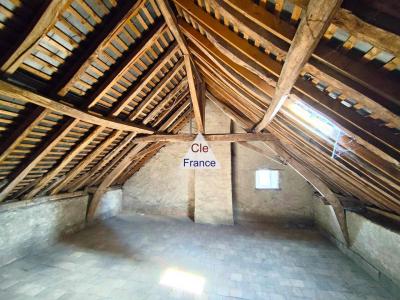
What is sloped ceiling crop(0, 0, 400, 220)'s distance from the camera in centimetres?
122

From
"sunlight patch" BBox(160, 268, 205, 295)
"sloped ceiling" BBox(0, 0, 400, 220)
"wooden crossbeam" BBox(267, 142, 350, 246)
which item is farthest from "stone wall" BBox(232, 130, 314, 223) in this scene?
"sunlight patch" BBox(160, 268, 205, 295)

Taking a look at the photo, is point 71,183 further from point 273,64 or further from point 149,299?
point 273,64

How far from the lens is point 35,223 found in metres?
4.25

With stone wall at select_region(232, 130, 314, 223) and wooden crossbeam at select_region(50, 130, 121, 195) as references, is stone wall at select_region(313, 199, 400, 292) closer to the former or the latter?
stone wall at select_region(232, 130, 314, 223)

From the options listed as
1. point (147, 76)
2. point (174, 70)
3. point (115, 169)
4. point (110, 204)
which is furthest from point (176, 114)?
point (110, 204)

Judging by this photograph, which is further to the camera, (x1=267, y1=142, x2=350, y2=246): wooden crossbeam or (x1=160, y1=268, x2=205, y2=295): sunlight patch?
(x1=267, y1=142, x2=350, y2=246): wooden crossbeam

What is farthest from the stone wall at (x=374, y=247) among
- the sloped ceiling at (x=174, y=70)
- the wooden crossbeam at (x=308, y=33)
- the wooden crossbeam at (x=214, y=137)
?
the wooden crossbeam at (x=308, y=33)

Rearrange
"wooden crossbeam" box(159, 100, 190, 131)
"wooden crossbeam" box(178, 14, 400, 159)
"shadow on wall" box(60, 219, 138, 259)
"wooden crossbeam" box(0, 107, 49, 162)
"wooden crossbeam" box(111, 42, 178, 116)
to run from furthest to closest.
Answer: "wooden crossbeam" box(159, 100, 190, 131), "shadow on wall" box(60, 219, 138, 259), "wooden crossbeam" box(111, 42, 178, 116), "wooden crossbeam" box(0, 107, 49, 162), "wooden crossbeam" box(178, 14, 400, 159)

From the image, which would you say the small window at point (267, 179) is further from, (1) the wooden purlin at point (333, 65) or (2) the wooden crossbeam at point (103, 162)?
(1) the wooden purlin at point (333, 65)

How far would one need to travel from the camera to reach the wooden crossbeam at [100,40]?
2191 millimetres

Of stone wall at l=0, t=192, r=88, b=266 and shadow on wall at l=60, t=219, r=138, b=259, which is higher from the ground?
stone wall at l=0, t=192, r=88, b=266

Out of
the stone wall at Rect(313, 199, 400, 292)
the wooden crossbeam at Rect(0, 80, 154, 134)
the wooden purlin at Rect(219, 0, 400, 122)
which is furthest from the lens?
the stone wall at Rect(313, 199, 400, 292)

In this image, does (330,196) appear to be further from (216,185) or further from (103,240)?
(103,240)

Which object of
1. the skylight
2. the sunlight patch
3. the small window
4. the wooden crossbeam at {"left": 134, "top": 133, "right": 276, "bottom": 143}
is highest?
the wooden crossbeam at {"left": 134, "top": 133, "right": 276, "bottom": 143}
